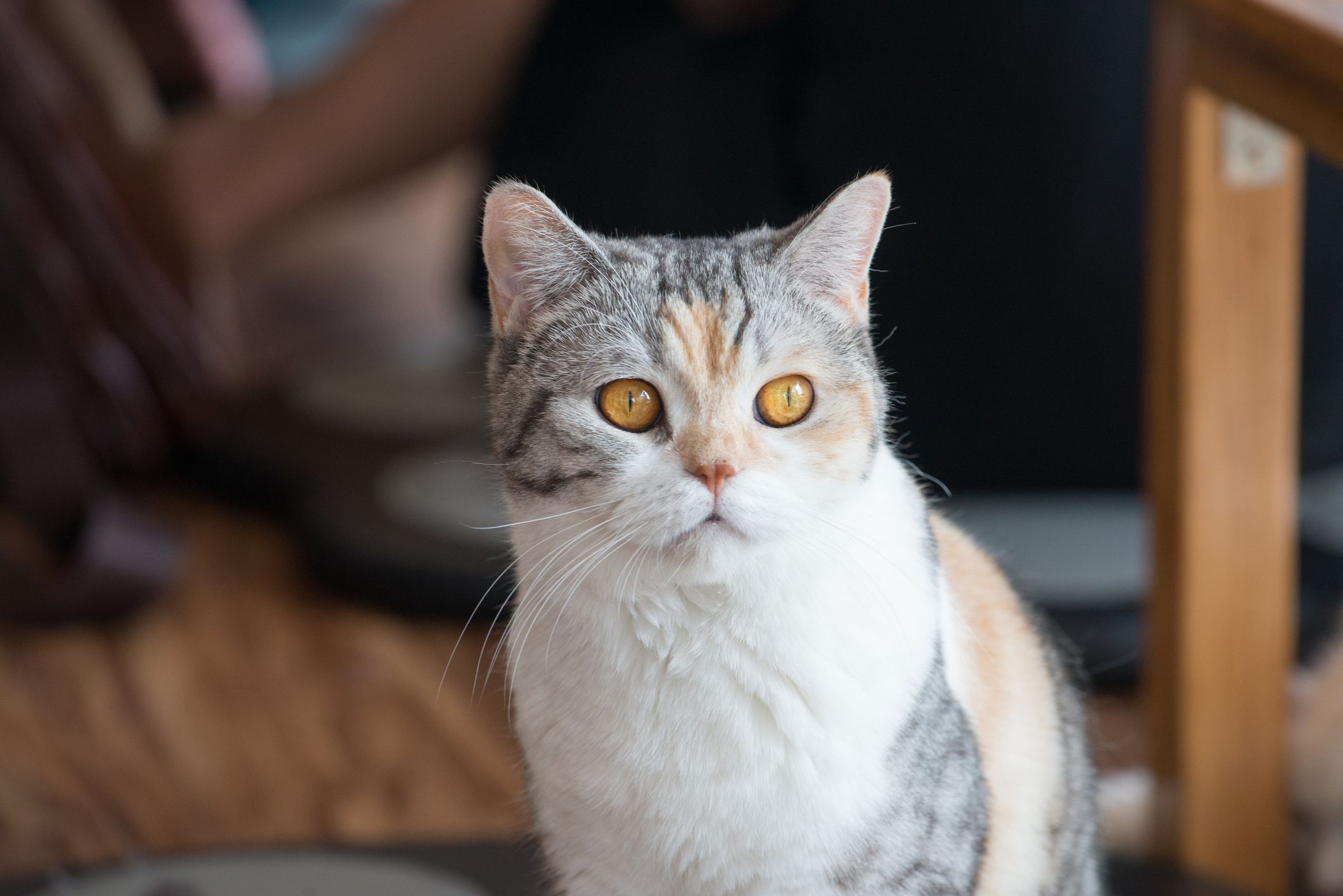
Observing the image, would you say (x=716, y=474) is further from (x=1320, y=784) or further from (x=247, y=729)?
(x=247, y=729)

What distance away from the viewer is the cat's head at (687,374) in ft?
2.35

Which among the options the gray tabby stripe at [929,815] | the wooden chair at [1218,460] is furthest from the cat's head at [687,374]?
the wooden chair at [1218,460]

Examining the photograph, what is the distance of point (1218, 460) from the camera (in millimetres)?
1182

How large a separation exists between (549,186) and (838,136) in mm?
560

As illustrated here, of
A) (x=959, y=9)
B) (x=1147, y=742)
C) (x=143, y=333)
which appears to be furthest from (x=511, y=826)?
(x=143, y=333)

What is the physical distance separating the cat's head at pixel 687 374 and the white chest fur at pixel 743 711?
0.14 feet

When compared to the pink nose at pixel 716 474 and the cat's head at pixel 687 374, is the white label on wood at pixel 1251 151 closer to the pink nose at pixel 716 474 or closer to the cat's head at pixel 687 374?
the cat's head at pixel 687 374

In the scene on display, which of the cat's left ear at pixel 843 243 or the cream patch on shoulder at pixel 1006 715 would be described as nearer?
the cat's left ear at pixel 843 243

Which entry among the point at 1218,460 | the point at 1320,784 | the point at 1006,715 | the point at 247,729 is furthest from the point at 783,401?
the point at 247,729

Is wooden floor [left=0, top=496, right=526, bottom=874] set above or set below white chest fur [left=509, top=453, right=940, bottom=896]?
below

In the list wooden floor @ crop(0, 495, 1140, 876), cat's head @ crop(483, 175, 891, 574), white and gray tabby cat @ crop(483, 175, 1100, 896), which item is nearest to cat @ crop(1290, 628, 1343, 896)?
wooden floor @ crop(0, 495, 1140, 876)

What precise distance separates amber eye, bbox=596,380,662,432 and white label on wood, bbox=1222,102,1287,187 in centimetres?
66

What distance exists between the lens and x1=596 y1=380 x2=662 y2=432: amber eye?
0.74 meters

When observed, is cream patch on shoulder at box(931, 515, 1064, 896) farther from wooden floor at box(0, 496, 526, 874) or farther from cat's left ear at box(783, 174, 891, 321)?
wooden floor at box(0, 496, 526, 874)
